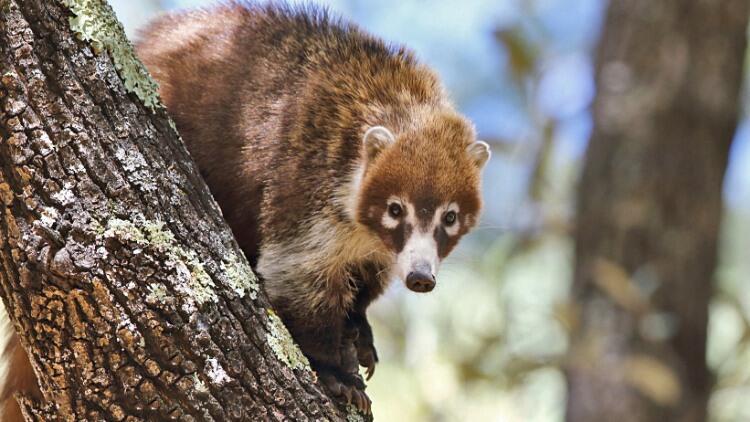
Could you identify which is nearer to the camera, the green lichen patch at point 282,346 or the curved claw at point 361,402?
the green lichen patch at point 282,346

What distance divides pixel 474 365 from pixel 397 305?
1.84 metres

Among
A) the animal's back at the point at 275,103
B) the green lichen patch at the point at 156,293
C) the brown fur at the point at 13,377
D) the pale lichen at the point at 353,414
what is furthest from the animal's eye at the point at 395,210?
the brown fur at the point at 13,377

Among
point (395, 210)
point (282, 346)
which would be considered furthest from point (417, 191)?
point (282, 346)

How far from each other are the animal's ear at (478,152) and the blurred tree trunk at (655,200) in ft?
10.1

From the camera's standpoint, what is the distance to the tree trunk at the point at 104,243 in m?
3.30

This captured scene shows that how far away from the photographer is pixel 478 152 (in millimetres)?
5227

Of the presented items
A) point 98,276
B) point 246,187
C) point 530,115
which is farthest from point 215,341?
point 530,115

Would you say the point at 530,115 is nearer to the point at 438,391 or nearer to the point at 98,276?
the point at 438,391

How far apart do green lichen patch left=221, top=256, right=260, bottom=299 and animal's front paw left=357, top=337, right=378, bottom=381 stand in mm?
1489

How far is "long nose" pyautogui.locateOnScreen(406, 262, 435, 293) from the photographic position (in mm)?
4609

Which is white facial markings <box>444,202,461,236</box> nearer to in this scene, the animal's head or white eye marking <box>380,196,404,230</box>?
the animal's head

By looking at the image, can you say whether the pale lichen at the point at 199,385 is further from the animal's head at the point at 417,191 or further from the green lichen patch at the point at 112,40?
the animal's head at the point at 417,191

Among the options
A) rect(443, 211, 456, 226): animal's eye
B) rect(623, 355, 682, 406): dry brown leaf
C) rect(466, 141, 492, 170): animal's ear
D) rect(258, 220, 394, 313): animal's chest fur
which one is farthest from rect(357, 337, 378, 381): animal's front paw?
rect(623, 355, 682, 406): dry brown leaf

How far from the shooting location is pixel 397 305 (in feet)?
30.7
